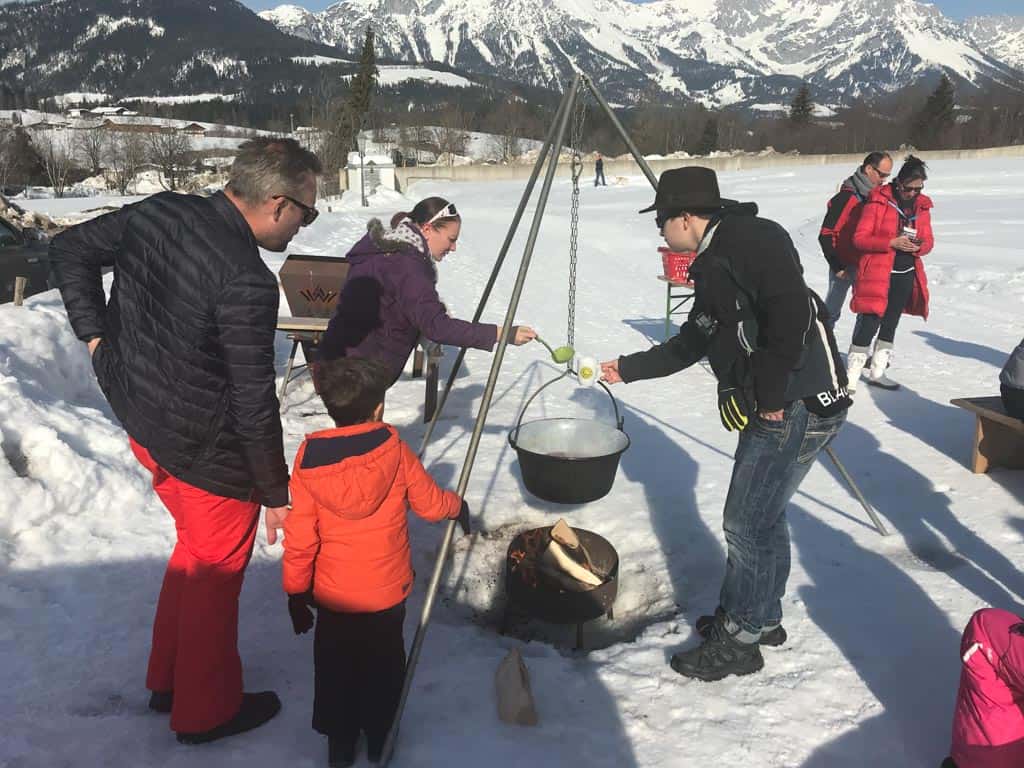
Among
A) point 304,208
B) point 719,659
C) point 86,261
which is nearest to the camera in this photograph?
point 304,208

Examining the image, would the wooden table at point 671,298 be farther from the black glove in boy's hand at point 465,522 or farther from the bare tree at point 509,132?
the bare tree at point 509,132

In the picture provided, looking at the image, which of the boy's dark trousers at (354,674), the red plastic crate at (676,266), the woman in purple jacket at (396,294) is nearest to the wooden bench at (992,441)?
the woman in purple jacket at (396,294)

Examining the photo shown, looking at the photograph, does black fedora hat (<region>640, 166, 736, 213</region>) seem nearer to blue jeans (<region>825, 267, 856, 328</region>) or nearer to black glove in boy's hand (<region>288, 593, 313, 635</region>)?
black glove in boy's hand (<region>288, 593, 313, 635</region>)

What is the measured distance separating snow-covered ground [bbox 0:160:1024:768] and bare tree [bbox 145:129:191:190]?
6099 cm

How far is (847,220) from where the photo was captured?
6234mm

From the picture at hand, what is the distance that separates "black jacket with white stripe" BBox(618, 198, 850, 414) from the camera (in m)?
2.50

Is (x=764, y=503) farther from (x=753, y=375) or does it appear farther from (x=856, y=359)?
(x=856, y=359)

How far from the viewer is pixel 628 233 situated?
61.4ft

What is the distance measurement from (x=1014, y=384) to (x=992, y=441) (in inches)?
25.5

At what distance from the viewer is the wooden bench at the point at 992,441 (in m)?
4.57

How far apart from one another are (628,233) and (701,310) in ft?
54.1

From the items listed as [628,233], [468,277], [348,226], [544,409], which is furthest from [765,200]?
[544,409]

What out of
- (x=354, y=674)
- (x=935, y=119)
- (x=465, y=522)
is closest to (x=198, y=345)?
(x=354, y=674)

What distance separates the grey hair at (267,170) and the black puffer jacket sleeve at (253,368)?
11.3 inches
